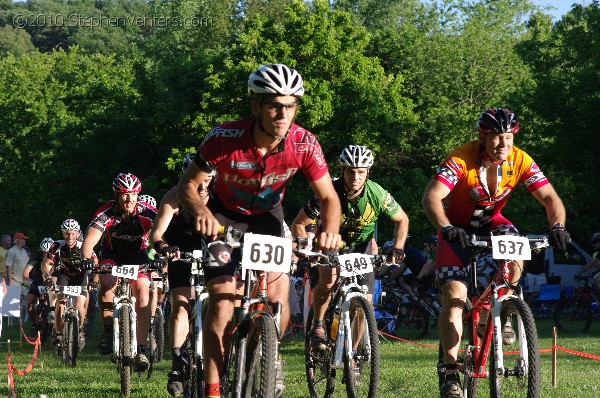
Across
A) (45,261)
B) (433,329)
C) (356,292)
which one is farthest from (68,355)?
(433,329)

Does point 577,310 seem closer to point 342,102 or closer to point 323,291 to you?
point 323,291

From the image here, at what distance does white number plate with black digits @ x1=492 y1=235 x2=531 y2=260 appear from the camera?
7.18m

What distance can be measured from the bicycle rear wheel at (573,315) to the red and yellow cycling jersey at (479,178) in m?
12.5

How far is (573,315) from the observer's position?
2092 centimetres

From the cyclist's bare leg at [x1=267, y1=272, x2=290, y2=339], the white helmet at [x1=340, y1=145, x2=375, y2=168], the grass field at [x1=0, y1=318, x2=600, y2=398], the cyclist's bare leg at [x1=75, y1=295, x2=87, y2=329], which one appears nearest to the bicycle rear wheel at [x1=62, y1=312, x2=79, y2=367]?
the grass field at [x1=0, y1=318, x2=600, y2=398]

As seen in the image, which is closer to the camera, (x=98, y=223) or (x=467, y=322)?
(x=467, y=322)

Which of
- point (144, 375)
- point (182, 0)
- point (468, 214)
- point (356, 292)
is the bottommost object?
point (144, 375)

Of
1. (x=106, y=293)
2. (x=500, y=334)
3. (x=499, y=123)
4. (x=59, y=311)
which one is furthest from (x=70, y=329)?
(x=500, y=334)

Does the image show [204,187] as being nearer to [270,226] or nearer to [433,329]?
[270,226]

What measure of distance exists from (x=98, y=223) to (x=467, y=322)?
4269mm

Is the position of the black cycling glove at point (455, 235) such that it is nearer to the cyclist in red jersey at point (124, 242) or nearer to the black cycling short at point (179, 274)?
the black cycling short at point (179, 274)

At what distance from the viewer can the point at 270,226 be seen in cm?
712

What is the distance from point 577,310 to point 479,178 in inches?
539

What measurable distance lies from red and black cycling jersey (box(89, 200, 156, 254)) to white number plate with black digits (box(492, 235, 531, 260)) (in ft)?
15.5
